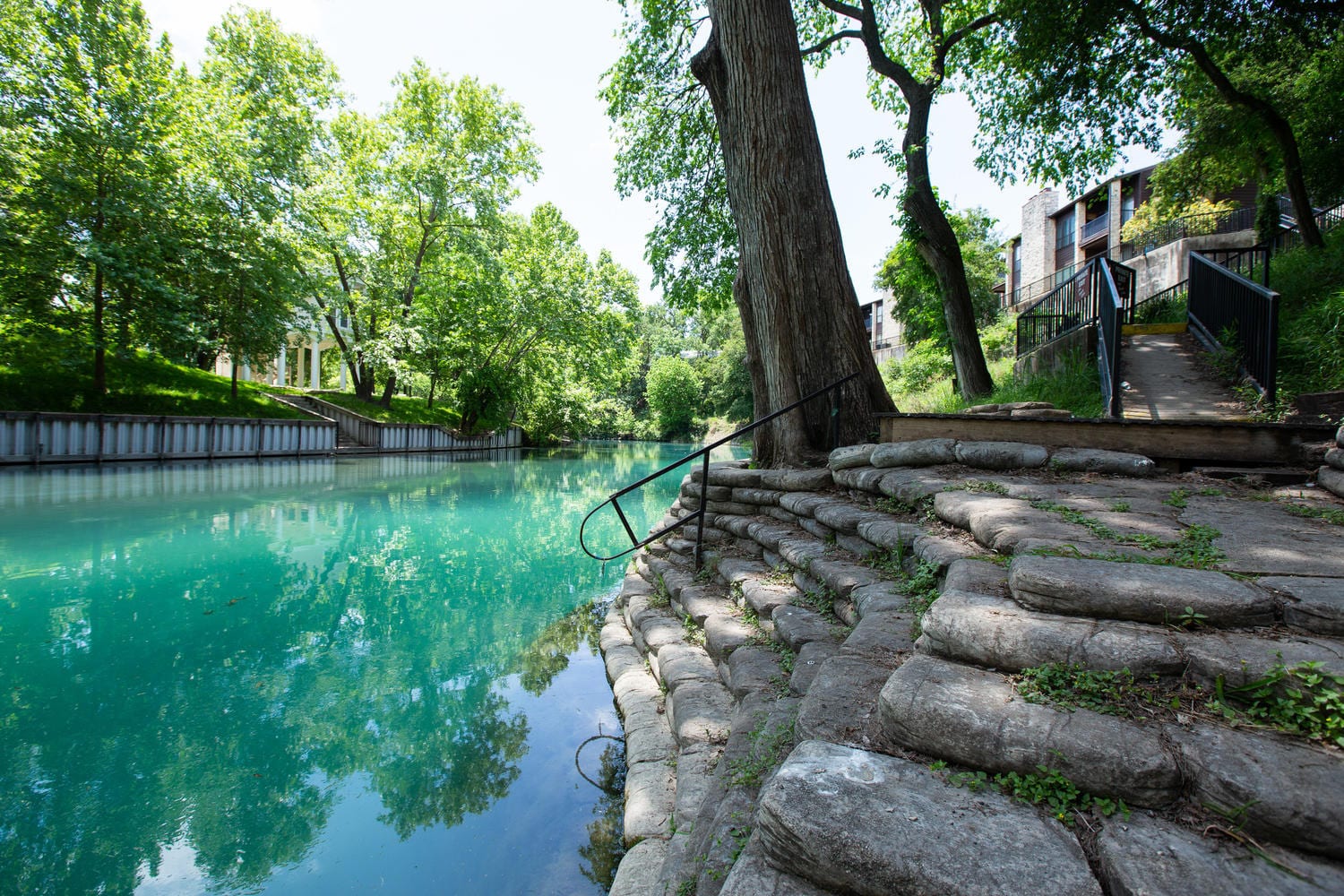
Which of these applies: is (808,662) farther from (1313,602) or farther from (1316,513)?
(1316,513)

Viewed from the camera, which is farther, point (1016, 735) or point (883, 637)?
point (883, 637)

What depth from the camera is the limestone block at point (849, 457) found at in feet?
15.1

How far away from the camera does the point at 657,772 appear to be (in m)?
3.11

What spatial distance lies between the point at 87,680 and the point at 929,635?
528 cm

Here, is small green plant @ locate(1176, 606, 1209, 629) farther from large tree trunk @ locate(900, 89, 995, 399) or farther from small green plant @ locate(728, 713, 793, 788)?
large tree trunk @ locate(900, 89, 995, 399)

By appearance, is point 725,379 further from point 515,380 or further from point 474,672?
point 474,672

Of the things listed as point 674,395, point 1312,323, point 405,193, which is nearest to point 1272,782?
point 1312,323

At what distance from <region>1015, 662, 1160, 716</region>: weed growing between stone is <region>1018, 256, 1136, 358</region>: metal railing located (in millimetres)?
6919

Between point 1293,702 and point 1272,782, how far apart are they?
0.28 meters

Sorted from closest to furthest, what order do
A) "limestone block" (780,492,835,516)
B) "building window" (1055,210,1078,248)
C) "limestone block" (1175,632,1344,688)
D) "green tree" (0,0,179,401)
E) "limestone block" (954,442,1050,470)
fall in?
"limestone block" (1175,632,1344,688) < "limestone block" (954,442,1050,470) < "limestone block" (780,492,835,516) < "green tree" (0,0,179,401) < "building window" (1055,210,1078,248)

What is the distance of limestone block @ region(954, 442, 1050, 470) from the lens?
13.1ft

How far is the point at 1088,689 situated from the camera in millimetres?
1607

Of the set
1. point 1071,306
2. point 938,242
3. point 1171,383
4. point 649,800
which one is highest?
point 938,242

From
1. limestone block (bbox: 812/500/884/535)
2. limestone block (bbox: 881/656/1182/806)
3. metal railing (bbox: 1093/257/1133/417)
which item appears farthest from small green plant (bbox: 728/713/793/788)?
metal railing (bbox: 1093/257/1133/417)
